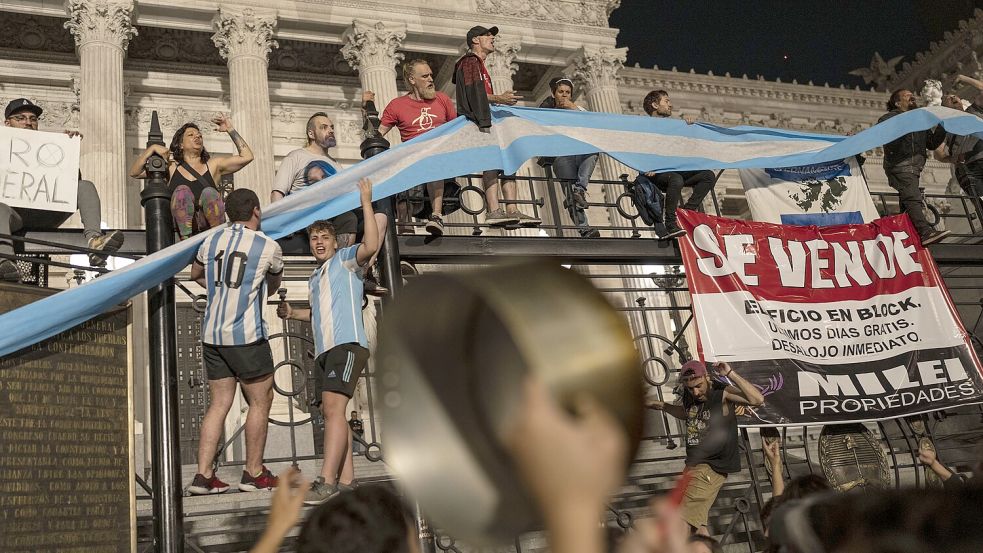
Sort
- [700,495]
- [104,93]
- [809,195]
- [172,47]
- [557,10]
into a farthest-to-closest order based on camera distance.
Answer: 1. [557,10]
2. [172,47]
3. [104,93]
4. [809,195]
5. [700,495]

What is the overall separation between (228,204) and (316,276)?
2.60 feet

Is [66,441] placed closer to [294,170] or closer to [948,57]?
[294,170]

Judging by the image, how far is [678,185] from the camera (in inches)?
314

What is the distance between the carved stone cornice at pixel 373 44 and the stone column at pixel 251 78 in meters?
2.32

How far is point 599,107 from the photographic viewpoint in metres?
25.8

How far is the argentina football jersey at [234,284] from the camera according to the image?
5457mm

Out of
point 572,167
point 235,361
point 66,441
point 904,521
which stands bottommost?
point 904,521

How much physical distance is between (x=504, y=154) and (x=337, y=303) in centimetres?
221

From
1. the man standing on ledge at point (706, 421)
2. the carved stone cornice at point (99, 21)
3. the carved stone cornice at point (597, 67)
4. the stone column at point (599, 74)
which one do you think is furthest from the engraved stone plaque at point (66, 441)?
the carved stone cornice at point (597, 67)

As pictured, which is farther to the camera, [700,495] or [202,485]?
[700,495]

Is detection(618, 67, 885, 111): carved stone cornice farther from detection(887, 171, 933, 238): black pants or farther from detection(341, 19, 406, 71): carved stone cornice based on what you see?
detection(887, 171, 933, 238): black pants

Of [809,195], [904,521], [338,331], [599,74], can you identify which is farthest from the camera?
[599,74]

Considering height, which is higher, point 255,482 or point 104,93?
point 104,93

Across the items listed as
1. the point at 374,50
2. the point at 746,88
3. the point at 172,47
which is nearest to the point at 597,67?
the point at 374,50
